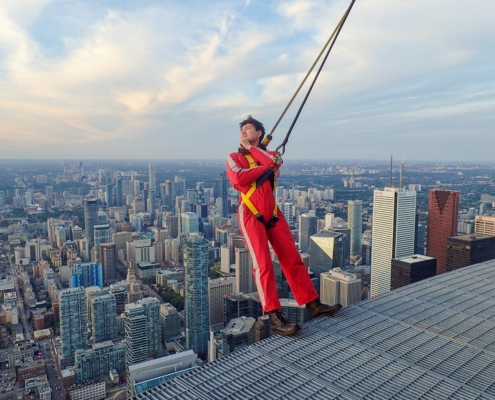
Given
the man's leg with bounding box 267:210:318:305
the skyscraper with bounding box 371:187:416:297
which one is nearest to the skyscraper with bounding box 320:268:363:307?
the skyscraper with bounding box 371:187:416:297

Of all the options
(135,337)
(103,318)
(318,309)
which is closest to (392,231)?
(135,337)

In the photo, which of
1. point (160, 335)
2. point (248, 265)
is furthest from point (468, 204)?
point (160, 335)

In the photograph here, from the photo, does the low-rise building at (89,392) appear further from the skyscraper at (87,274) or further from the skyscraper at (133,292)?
the skyscraper at (87,274)

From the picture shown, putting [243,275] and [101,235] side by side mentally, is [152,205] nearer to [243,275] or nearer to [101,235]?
[101,235]

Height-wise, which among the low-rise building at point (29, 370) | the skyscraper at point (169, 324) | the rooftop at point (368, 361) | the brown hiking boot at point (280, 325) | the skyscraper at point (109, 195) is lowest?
the low-rise building at point (29, 370)

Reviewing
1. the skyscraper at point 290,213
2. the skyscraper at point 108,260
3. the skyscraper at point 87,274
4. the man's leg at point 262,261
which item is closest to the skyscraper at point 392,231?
the skyscraper at point 87,274

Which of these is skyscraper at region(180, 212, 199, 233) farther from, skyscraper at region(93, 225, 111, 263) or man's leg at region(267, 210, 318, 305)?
man's leg at region(267, 210, 318, 305)

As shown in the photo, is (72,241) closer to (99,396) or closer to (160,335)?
(160,335)
